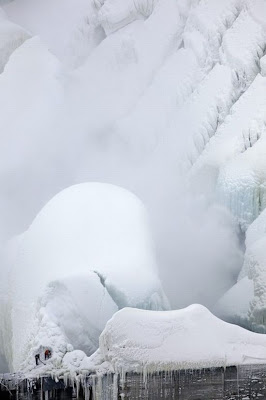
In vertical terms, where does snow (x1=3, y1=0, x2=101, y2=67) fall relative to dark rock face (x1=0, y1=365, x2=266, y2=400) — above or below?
above

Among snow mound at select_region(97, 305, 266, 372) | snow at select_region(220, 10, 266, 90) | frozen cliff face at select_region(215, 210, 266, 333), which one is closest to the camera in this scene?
snow mound at select_region(97, 305, 266, 372)

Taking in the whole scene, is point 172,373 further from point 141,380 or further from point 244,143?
point 244,143

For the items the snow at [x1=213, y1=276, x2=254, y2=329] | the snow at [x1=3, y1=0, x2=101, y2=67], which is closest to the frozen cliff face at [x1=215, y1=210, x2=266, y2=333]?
the snow at [x1=213, y1=276, x2=254, y2=329]

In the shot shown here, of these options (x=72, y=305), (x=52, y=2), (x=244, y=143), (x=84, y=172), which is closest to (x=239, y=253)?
(x=244, y=143)

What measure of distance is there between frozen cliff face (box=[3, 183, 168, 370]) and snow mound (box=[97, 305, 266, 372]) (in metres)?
0.66

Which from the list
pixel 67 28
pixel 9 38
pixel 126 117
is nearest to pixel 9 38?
pixel 9 38

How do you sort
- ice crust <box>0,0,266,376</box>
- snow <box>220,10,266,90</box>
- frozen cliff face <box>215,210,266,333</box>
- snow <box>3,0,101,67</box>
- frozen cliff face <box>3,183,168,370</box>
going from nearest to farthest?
frozen cliff face <box>3,183,168,370</box> < ice crust <box>0,0,266,376</box> < frozen cliff face <box>215,210,266,333</box> < snow <box>220,10,266,90</box> < snow <box>3,0,101,67</box>

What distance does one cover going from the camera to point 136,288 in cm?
744

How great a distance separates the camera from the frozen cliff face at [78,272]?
23.6 feet

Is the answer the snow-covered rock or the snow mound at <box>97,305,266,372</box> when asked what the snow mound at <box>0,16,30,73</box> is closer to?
the snow-covered rock

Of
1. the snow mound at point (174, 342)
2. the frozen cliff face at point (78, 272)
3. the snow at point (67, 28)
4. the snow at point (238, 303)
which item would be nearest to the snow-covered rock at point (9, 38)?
the snow at point (67, 28)

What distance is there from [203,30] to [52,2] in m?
3.85

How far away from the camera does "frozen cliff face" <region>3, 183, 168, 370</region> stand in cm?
719

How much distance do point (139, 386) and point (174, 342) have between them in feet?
1.72
